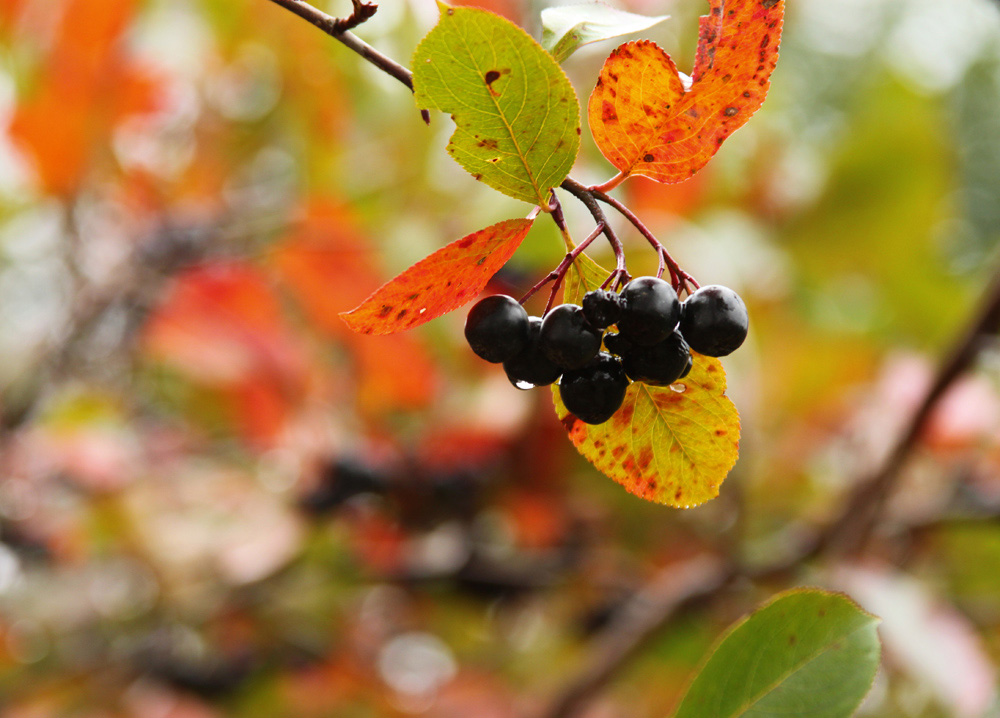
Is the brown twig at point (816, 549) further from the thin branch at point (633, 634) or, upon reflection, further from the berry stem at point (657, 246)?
the berry stem at point (657, 246)

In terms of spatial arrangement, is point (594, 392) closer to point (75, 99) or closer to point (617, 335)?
point (617, 335)

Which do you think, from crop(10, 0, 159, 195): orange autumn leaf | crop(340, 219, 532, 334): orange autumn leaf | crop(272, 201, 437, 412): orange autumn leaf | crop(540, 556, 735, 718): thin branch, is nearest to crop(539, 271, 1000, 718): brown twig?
crop(540, 556, 735, 718): thin branch

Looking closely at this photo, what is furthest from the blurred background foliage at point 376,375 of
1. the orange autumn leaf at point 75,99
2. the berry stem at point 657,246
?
the berry stem at point 657,246

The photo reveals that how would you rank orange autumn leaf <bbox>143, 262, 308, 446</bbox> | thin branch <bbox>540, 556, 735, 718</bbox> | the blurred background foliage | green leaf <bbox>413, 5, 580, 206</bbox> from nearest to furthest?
green leaf <bbox>413, 5, 580, 206</bbox>, thin branch <bbox>540, 556, 735, 718</bbox>, the blurred background foliage, orange autumn leaf <bbox>143, 262, 308, 446</bbox>

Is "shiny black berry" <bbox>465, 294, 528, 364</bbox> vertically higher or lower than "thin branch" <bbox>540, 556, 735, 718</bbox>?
higher


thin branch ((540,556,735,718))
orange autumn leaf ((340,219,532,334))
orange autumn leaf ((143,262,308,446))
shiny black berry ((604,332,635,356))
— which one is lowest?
thin branch ((540,556,735,718))

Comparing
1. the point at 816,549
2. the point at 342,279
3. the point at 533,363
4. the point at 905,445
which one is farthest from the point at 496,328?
the point at 342,279

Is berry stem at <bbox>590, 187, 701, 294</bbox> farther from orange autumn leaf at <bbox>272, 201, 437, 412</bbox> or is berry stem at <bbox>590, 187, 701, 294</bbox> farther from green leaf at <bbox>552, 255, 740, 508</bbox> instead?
orange autumn leaf at <bbox>272, 201, 437, 412</bbox>
